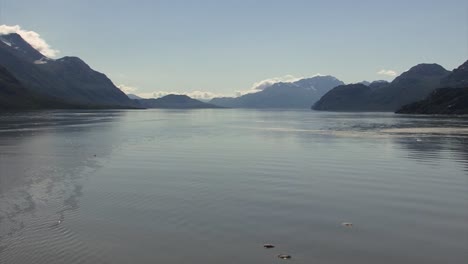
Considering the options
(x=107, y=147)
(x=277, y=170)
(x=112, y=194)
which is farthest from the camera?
(x=107, y=147)

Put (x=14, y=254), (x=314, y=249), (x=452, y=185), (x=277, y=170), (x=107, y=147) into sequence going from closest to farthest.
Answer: (x=14, y=254) < (x=314, y=249) < (x=452, y=185) < (x=277, y=170) < (x=107, y=147)

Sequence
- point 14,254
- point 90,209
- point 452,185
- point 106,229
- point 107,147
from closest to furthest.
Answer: point 14,254
point 106,229
point 90,209
point 452,185
point 107,147

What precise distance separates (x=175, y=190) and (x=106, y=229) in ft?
31.5

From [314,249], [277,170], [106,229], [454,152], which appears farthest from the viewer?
[454,152]

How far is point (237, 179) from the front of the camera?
33.6 metres

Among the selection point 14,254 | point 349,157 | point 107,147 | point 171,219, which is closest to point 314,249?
point 171,219

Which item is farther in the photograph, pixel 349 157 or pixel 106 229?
pixel 349 157

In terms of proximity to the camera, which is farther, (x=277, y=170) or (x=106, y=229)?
(x=277, y=170)

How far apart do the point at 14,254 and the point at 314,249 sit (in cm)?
1068

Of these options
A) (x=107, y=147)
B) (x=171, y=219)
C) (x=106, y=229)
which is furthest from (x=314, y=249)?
(x=107, y=147)

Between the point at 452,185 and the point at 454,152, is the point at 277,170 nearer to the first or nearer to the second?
the point at 452,185

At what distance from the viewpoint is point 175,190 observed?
28.9 metres

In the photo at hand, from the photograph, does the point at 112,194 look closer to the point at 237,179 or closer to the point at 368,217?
the point at 237,179

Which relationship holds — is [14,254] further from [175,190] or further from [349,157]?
[349,157]
